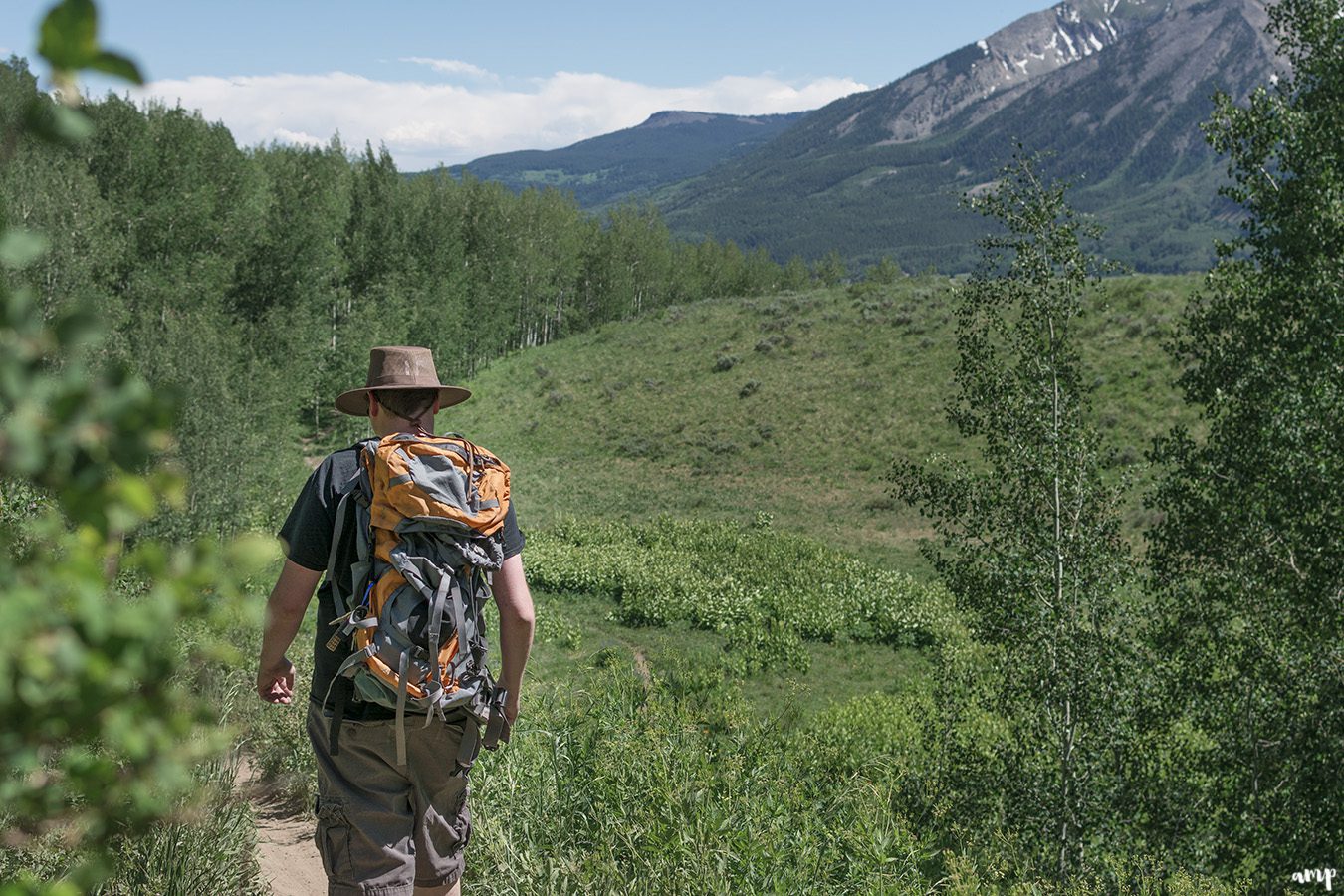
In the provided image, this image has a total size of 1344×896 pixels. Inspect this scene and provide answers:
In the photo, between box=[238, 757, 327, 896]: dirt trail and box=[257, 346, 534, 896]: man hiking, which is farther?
box=[238, 757, 327, 896]: dirt trail

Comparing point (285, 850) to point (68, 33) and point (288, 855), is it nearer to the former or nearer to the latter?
point (288, 855)

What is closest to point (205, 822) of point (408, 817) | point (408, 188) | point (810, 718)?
point (408, 817)

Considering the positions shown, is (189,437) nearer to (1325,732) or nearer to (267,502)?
(267,502)

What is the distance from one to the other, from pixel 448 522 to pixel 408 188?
49.3 metres

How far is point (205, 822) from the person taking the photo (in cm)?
409

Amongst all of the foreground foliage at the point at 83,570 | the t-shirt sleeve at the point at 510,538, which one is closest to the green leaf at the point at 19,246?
the foreground foliage at the point at 83,570

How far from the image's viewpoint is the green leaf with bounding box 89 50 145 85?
2.49 feet

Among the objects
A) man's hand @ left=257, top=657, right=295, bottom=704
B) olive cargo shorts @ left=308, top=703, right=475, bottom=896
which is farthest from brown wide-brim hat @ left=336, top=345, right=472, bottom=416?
olive cargo shorts @ left=308, top=703, right=475, bottom=896

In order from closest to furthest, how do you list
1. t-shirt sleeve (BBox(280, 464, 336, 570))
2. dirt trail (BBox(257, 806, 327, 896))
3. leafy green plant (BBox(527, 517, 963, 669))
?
t-shirt sleeve (BBox(280, 464, 336, 570)), dirt trail (BBox(257, 806, 327, 896)), leafy green plant (BBox(527, 517, 963, 669))

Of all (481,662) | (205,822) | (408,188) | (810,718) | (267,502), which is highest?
(408,188)

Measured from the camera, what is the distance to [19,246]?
77 centimetres

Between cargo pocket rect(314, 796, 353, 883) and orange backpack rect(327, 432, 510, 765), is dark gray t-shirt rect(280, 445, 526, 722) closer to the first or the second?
orange backpack rect(327, 432, 510, 765)

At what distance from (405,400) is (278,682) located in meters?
1.12

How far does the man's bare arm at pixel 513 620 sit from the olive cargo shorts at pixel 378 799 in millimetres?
285
